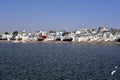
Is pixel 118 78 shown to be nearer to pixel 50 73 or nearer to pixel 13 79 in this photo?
pixel 50 73

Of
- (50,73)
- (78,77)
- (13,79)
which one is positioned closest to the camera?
(13,79)

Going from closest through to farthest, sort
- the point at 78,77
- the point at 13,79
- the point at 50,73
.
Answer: the point at 13,79
the point at 78,77
the point at 50,73

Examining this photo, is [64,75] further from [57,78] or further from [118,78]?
[118,78]

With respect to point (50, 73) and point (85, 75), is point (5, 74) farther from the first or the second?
point (85, 75)

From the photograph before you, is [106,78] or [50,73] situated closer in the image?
[106,78]

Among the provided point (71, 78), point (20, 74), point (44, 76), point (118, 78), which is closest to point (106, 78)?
point (118, 78)

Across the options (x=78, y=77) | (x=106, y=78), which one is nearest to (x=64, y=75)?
(x=78, y=77)

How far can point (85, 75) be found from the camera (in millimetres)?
44625

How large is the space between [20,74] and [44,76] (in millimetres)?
3381

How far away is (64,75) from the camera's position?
4419cm

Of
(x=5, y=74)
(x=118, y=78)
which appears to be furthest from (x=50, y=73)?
(x=118, y=78)

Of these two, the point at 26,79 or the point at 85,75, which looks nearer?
the point at 26,79

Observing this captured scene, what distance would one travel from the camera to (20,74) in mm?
44156

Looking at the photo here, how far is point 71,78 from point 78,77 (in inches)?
52.0
